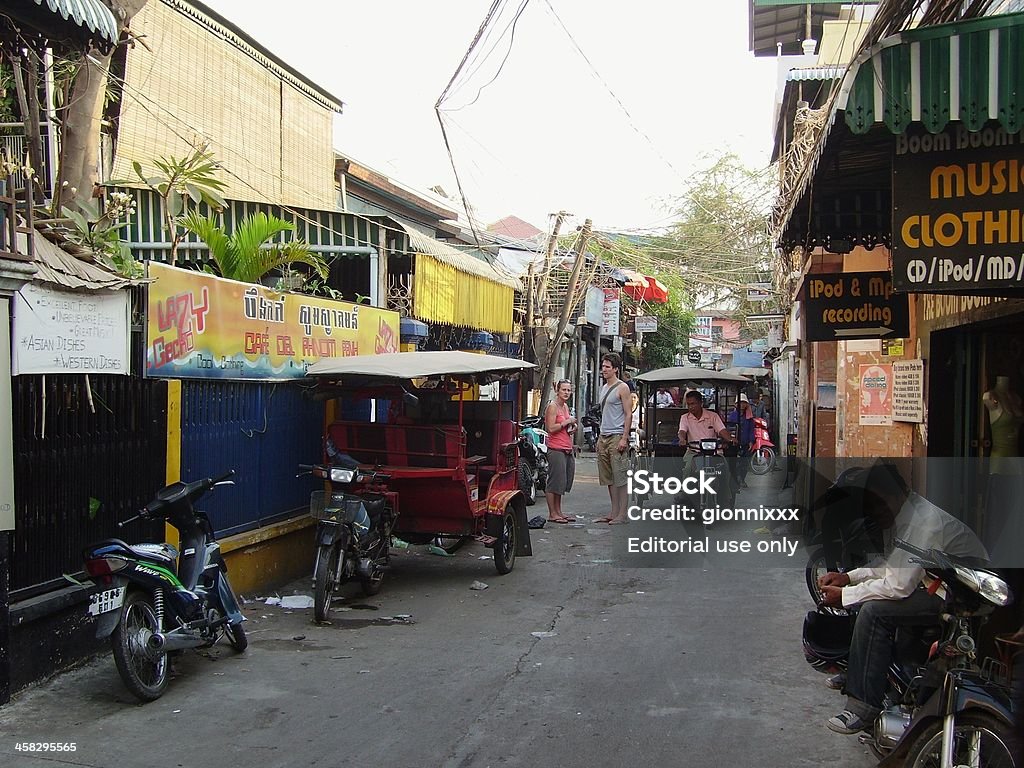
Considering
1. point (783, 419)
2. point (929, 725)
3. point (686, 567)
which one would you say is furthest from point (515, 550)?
point (783, 419)

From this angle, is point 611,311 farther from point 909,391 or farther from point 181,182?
point 181,182

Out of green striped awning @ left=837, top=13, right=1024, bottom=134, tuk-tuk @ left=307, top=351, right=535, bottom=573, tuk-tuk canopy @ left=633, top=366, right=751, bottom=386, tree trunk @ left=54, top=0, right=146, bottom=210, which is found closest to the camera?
green striped awning @ left=837, top=13, right=1024, bottom=134

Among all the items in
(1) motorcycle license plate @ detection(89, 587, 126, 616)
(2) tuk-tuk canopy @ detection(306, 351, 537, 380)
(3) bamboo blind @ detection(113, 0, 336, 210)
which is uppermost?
(3) bamboo blind @ detection(113, 0, 336, 210)

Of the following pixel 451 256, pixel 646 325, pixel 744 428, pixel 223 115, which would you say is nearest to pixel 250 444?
pixel 223 115

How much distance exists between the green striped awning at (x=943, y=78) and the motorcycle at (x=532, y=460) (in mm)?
10431

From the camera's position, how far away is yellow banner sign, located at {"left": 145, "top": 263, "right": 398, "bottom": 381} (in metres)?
7.45

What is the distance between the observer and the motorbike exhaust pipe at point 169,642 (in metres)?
5.66

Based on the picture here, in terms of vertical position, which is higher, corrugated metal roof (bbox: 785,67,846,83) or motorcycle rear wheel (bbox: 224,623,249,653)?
corrugated metal roof (bbox: 785,67,846,83)

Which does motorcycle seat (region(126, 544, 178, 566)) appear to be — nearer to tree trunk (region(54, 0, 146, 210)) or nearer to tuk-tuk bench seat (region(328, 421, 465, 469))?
tuk-tuk bench seat (region(328, 421, 465, 469))

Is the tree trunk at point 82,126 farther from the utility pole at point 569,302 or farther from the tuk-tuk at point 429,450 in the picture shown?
the utility pole at point 569,302

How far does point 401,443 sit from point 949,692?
5.98 m

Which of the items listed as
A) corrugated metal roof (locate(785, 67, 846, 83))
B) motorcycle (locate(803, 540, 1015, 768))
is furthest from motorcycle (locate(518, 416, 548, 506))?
Answer: motorcycle (locate(803, 540, 1015, 768))

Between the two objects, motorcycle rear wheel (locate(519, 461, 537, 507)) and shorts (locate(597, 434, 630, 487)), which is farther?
motorcycle rear wheel (locate(519, 461, 537, 507))

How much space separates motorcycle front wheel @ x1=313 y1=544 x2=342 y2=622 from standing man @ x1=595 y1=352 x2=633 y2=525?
5.73 meters
